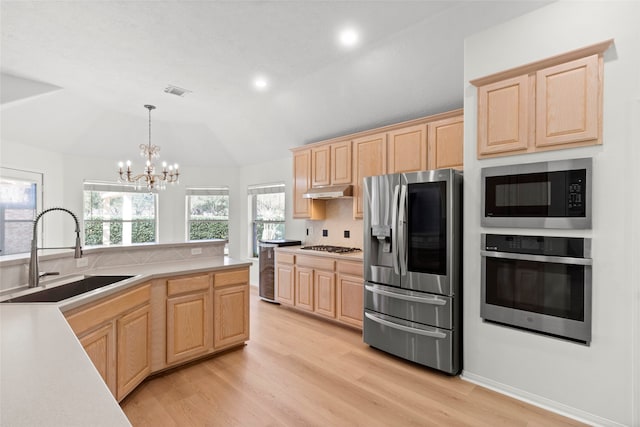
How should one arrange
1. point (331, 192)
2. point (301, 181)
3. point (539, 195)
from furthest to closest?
point (301, 181)
point (331, 192)
point (539, 195)

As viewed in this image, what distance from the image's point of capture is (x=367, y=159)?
4.20 m

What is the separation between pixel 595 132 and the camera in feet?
7.07

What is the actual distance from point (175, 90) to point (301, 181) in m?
2.15

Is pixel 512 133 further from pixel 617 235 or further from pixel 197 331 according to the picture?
pixel 197 331

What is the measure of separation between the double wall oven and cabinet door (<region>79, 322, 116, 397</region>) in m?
2.84

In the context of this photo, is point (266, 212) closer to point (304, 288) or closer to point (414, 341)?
point (304, 288)

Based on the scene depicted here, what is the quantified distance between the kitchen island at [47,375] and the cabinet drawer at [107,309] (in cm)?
9

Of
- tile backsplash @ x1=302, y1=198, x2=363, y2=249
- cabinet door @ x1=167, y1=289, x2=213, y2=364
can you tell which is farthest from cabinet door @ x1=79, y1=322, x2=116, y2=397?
tile backsplash @ x1=302, y1=198, x2=363, y2=249

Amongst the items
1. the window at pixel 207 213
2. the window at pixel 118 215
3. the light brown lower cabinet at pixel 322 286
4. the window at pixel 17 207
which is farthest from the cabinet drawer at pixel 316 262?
the window at pixel 17 207

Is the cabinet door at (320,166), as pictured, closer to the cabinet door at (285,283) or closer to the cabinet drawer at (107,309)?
the cabinet door at (285,283)

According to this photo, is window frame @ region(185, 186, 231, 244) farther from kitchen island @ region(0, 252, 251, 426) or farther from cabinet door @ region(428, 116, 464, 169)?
kitchen island @ region(0, 252, 251, 426)

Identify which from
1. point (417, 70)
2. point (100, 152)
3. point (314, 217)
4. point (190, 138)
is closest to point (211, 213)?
point (190, 138)

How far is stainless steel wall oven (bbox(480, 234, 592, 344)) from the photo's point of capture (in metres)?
2.20

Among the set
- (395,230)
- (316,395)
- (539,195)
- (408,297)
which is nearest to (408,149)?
(395,230)
